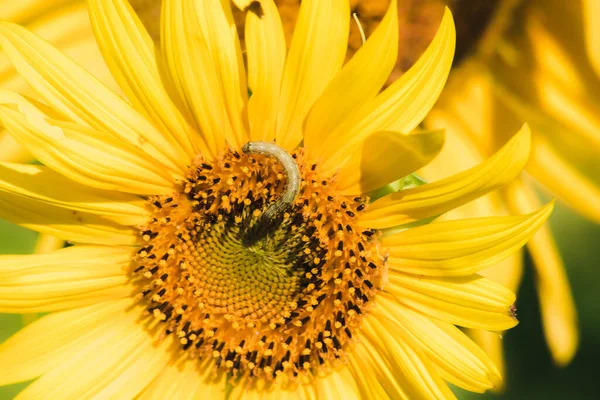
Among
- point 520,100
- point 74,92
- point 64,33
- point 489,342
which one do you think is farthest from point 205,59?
point 489,342

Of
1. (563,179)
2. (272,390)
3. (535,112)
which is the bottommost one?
(272,390)

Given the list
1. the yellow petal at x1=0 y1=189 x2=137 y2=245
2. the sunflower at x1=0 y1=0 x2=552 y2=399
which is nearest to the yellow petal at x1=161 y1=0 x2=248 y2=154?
the sunflower at x1=0 y1=0 x2=552 y2=399

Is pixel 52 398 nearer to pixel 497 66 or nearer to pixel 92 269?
pixel 92 269

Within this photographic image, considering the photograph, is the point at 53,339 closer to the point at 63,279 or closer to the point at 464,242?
the point at 63,279

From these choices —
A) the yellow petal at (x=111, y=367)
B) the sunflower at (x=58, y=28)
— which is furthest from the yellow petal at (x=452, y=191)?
the sunflower at (x=58, y=28)

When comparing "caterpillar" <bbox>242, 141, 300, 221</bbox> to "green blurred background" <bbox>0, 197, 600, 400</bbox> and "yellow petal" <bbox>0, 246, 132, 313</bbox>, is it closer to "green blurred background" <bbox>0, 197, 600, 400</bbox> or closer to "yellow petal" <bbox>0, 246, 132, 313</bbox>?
"yellow petal" <bbox>0, 246, 132, 313</bbox>

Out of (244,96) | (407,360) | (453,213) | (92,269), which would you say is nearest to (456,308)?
(407,360)
